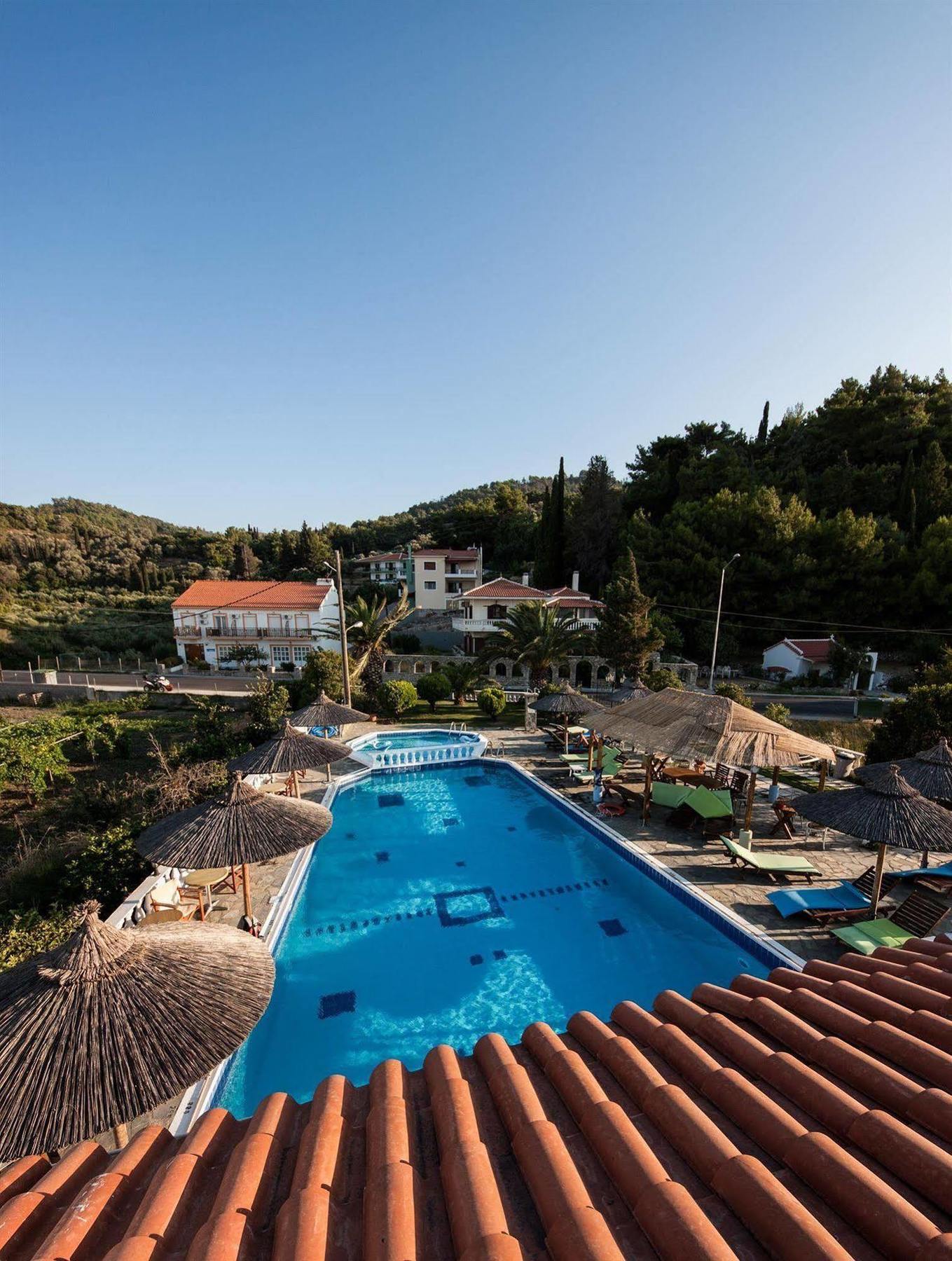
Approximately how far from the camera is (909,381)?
48.1 metres

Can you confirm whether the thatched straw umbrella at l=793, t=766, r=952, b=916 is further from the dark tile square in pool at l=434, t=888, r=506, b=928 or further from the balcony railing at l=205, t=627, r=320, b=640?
the balcony railing at l=205, t=627, r=320, b=640

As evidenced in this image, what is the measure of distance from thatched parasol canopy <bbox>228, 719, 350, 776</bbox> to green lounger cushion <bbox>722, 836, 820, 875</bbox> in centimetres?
927

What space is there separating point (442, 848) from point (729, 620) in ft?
113

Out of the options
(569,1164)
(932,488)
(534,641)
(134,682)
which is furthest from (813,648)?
(134,682)

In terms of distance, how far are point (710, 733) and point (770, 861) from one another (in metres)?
2.78

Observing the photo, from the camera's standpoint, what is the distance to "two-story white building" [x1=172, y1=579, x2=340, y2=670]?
144ft

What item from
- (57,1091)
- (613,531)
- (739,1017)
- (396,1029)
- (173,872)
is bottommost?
(396,1029)

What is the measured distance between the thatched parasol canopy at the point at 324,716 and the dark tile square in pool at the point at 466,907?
635 centimetres

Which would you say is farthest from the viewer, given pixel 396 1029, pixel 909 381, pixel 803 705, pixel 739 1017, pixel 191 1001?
pixel 909 381

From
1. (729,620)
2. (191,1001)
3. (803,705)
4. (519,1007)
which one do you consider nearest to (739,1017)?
(191,1001)

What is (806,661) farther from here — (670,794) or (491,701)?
(670,794)

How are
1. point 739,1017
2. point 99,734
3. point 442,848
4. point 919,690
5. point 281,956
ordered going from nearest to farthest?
point 739,1017 < point 281,956 < point 442,848 < point 919,690 < point 99,734

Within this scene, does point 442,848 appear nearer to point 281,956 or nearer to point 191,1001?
point 281,956

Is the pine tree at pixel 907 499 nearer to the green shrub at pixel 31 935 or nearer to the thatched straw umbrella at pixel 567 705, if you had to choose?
the thatched straw umbrella at pixel 567 705
